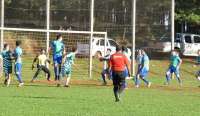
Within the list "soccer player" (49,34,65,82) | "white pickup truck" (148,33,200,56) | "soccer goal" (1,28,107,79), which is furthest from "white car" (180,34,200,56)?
"soccer player" (49,34,65,82)

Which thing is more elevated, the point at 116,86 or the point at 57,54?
the point at 57,54

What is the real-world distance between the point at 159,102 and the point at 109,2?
19.2 metres

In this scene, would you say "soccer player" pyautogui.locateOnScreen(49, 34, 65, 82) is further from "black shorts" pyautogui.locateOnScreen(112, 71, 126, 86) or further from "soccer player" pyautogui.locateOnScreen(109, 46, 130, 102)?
"black shorts" pyautogui.locateOnScreen(112, 71, 126, 86)

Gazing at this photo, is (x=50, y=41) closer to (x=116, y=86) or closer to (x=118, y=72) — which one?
(x=118, y=72)

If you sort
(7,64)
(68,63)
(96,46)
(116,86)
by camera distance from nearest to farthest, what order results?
1. (116,86)
2. (68,63)
3. (7,64)
4. (96,46)

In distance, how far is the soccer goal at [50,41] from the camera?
116 ft

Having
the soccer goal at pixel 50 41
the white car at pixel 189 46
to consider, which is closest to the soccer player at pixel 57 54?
the soccer goal at pixel 50 41

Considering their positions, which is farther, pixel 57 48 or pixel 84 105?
pixel 57 48

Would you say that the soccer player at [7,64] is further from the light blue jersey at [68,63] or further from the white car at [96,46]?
the white car at [96,46]

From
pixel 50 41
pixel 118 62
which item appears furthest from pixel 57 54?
pixel 118 62

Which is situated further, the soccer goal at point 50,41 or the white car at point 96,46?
the white car at point 96,46

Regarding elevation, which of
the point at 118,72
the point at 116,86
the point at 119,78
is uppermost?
the point at 118,72

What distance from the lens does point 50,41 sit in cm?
3597

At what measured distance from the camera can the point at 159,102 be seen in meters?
21.6
